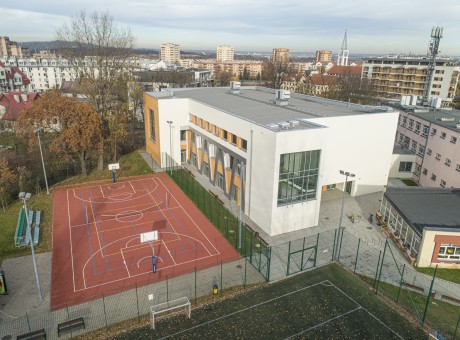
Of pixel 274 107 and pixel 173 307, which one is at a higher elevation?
pixel 274 107

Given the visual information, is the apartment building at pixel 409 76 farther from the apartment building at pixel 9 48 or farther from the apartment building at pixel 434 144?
the apartment building at pixel 9 48

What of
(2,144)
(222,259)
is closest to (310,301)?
(222,259)

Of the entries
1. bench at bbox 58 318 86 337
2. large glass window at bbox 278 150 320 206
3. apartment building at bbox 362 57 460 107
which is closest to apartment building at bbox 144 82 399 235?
large glass window at bbox 278 150 320 206

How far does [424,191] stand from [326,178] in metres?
7.48

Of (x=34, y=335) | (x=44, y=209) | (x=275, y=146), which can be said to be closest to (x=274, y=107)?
(x=275, y=146)

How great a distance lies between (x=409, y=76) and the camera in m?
87.1

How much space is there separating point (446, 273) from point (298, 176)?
10774 millimetres

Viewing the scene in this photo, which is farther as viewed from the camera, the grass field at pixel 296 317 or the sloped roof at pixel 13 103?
the sloped roof at pixel 13 103

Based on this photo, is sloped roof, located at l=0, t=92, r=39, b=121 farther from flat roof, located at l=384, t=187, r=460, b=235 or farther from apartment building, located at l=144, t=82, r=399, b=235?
flat roof, located at l=384, t=187, r=460, b=235

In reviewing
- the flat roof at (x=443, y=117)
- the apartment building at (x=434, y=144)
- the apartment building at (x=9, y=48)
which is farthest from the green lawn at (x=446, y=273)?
the apartment building at (x=9, y=48)

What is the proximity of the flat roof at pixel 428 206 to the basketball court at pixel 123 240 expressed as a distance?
12232 millimetres

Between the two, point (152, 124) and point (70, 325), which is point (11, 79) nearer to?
point (152, 124)

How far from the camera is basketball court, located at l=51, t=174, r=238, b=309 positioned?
19500 millimetres

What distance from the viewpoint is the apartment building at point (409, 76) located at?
269 feet
